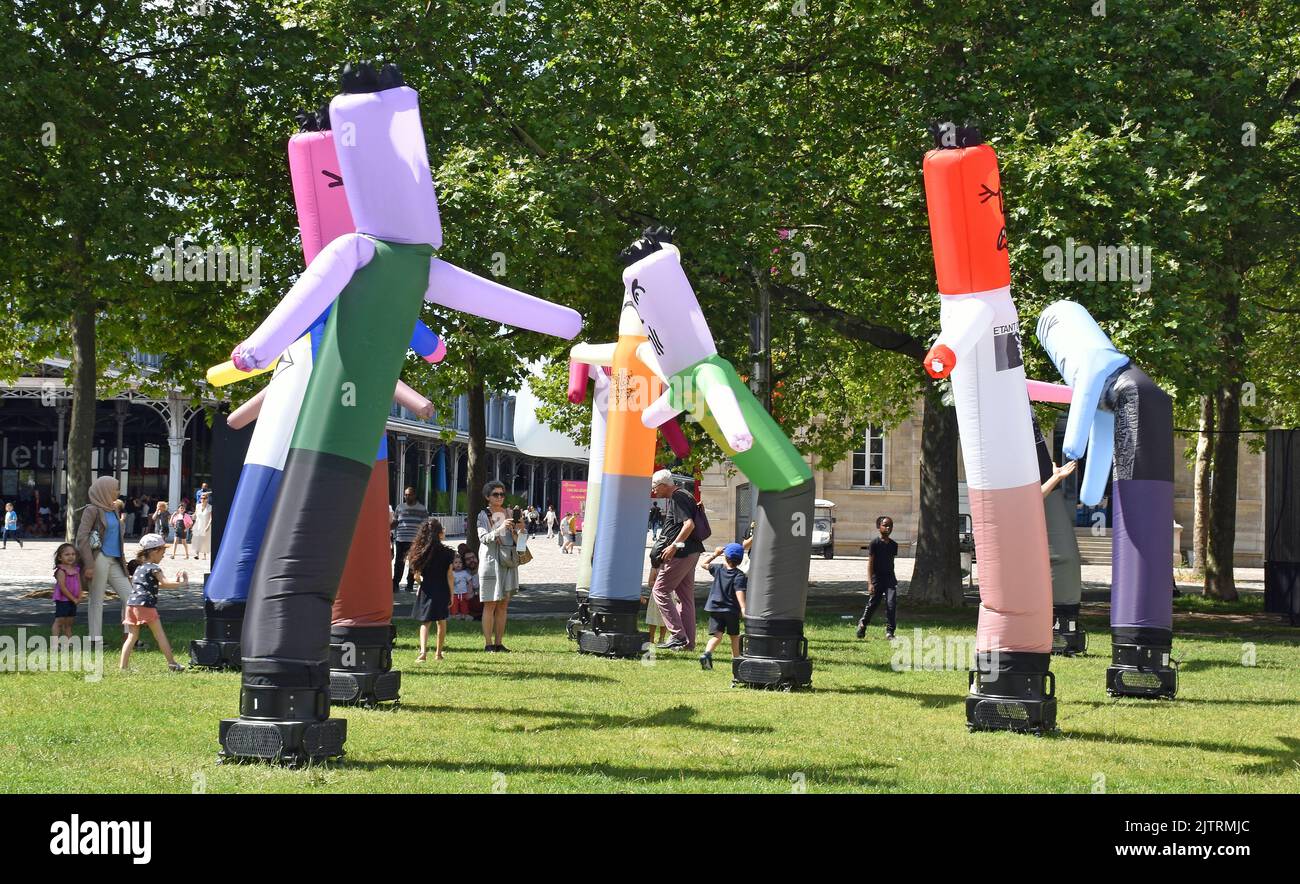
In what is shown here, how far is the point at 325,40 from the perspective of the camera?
20.0 meters

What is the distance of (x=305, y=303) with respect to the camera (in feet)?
27.0

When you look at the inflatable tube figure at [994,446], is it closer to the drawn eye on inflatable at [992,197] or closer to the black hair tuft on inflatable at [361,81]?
the drawn eye on inflatable at [992,197]

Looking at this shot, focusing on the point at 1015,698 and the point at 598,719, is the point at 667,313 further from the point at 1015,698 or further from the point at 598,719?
the point at 1015,698

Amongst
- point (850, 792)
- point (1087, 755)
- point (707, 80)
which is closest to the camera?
point (850, 792)

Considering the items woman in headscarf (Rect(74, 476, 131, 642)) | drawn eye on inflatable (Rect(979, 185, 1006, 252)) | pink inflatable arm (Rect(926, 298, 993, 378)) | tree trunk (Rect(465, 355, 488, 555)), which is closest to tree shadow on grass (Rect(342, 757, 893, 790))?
pink inflatable arm (Rect(926, 298, 993, 378))

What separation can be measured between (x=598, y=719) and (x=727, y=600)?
13.3 feet

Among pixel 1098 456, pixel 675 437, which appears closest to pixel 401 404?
pixel 675 437

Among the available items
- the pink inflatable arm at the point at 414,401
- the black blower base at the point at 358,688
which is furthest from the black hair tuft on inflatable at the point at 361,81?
the black blower base at the point at 358,688

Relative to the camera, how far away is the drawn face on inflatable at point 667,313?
12.5 m

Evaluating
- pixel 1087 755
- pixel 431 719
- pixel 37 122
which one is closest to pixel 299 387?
pixel 431 719

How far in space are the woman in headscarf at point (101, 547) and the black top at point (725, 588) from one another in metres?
5.95
